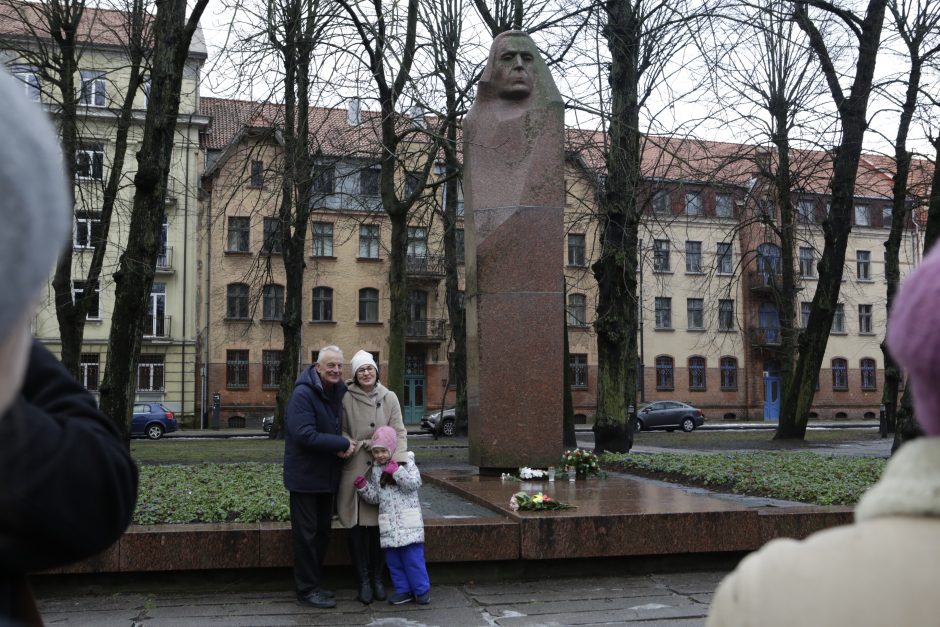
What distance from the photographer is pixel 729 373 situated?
50438 millimetres

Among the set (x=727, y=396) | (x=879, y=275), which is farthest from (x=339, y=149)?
(x=879, y=275)

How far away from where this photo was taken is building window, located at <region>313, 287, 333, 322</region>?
44719 millimetres

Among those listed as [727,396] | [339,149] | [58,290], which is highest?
[339,149]

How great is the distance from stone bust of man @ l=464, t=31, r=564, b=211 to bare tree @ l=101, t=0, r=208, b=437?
3.66 m

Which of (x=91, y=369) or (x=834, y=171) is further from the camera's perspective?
(x=91, y=369)

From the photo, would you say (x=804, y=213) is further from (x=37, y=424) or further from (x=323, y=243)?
(x=323, y=243)

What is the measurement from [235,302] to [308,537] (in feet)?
125

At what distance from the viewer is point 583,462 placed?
11.3 m

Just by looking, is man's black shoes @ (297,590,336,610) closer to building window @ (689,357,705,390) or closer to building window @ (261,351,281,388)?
building window @ (261,351,281,388)

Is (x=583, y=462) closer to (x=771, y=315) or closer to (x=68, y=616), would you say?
(x=68, y=616)

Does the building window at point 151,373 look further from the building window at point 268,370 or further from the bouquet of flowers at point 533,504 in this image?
the bouquet of flowers at point 533,504

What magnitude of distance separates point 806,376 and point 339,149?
12.5 m

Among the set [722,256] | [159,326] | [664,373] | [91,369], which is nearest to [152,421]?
[91,369]

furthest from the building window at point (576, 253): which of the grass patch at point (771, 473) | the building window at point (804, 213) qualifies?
the grass patch at point (771, 473)
